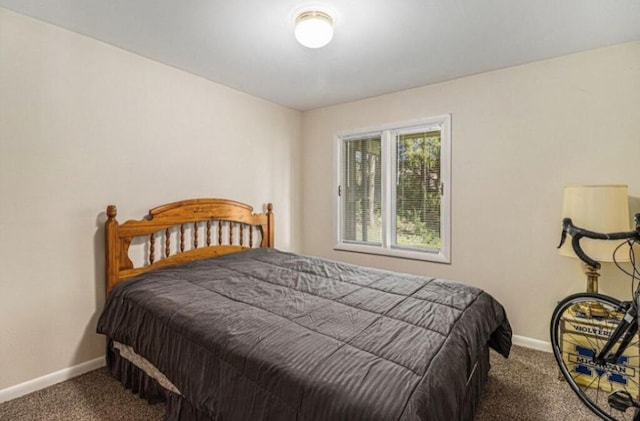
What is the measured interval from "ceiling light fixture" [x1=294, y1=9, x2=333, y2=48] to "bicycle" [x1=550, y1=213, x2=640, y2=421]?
2007 mm

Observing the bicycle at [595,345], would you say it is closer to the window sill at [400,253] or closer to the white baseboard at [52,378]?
the white baseboard at [52,378]

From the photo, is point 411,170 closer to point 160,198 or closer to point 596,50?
point 596,50

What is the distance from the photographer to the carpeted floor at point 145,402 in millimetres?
1752

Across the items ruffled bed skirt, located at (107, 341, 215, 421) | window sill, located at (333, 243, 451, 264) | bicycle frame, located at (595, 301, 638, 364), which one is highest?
window sill, located at (333, 243, 451, 264)

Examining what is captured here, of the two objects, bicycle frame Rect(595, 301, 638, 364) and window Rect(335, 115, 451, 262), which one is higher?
window Rect(335, 115, 451, 262)

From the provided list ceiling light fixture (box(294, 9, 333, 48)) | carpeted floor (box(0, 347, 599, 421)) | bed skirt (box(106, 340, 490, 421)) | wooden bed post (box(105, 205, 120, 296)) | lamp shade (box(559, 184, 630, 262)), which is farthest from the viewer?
wooden bed post (box(105, 205, 120, 296))

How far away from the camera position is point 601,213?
200 centimetres

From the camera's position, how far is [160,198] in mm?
2623

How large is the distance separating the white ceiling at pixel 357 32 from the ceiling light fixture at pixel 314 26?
61 millimetres

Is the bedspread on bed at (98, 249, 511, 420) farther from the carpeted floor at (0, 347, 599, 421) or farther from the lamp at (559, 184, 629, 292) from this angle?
the lamp at (559, 184, 629, 292)

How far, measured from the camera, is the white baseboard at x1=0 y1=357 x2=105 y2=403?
190cm

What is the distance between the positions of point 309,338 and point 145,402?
130 cm

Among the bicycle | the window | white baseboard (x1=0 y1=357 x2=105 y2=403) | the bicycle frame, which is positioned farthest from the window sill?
white baseboard (x1=0 y1=357 x2=105 y2=403)

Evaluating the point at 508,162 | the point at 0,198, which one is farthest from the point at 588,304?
the point at 0,198
